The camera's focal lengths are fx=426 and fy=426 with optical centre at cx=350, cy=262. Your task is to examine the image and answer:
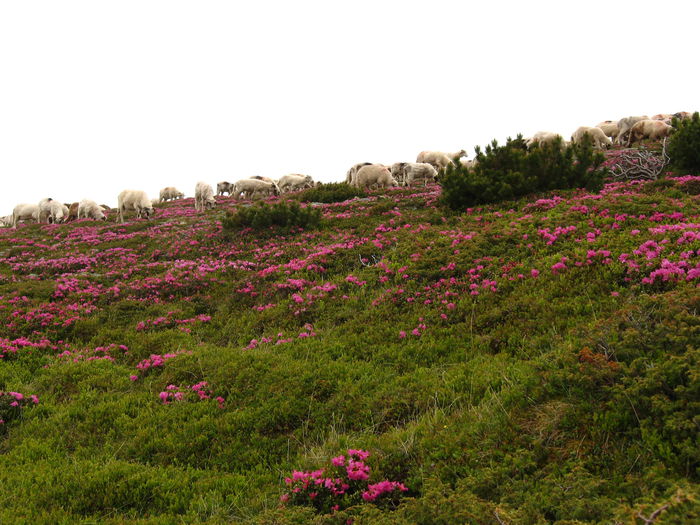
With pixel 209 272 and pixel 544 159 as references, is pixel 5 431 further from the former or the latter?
pixel 544 159

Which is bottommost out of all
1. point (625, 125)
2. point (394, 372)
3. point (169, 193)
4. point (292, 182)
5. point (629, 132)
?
point (394, 372)

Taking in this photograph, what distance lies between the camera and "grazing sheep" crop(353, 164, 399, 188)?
1168 inches

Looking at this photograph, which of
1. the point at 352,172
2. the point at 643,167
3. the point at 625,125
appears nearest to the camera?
the point at 643,167

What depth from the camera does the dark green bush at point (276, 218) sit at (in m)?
19.4

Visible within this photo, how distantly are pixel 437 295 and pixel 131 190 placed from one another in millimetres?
26193

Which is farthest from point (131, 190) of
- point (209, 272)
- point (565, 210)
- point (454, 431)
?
point (454, 431)

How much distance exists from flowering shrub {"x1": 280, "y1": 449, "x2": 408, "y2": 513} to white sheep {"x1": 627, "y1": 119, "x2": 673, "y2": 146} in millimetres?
31745

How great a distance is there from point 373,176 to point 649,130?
18.7 m

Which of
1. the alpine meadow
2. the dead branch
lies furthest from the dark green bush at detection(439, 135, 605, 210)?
the dead branch

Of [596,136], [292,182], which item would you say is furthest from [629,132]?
[292,182]

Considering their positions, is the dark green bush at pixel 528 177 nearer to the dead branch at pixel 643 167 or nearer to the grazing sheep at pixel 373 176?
the dead branch at pixel 643 167

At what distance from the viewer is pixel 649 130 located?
28.5m

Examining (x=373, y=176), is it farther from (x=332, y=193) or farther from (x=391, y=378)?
(x=391, y=378)

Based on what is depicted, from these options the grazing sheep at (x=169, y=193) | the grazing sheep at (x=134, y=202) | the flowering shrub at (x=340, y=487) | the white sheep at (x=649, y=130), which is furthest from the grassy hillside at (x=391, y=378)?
the grazing sheep at (x=169, y=193)
